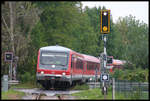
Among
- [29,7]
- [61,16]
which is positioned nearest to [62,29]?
[61,16]

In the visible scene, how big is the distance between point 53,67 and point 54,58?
0.73m

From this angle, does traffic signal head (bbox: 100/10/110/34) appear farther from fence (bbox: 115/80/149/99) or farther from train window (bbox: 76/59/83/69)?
train window (bbox: 76/59/83/69)

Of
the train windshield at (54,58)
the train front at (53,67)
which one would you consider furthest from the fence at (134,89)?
the train windshield at (54,58)

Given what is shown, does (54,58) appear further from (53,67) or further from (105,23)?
(105,23)

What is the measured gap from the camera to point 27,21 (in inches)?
1460

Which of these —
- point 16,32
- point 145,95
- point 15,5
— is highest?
point 15,5

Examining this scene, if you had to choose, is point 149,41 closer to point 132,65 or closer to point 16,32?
point 132,65

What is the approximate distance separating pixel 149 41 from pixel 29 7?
51.2 ft

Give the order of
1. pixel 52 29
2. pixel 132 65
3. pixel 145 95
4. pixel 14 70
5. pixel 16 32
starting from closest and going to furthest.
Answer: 1. pixel 145 95
2. pixel 132 65
3. pixel 14 70
4. pixel 16 32
5. pixel 52 29

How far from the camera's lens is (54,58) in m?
27.8

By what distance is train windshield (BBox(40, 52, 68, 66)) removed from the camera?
90.6ft

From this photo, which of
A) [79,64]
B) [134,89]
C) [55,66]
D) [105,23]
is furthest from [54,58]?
[134,89]

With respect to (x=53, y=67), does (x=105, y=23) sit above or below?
above

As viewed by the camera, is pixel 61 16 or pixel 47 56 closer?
pixel 47 56
